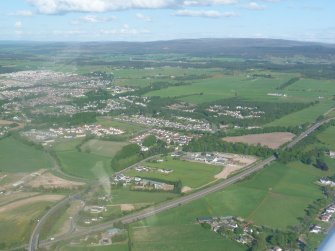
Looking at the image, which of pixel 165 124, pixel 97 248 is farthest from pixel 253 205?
pixel 165 124

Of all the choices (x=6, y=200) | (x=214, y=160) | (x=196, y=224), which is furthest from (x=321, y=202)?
(x=6, y=200)

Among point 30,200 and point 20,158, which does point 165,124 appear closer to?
point 20,158

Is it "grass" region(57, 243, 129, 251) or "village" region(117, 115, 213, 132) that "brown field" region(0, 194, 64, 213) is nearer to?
"grass" region(57, 243, 129, 251)

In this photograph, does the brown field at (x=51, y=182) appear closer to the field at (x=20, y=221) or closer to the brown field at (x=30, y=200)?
the brown field at (x=30, y=200)

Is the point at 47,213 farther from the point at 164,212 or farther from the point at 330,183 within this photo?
the point at 330,183

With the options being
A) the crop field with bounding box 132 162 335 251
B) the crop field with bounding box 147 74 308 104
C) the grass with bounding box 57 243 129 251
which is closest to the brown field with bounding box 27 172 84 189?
the crop field with bounding box 132 162 335 251

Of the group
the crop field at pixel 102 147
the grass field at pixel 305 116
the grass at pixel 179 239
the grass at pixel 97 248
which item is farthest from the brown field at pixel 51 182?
the grass field at pixel 305 116
